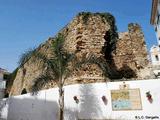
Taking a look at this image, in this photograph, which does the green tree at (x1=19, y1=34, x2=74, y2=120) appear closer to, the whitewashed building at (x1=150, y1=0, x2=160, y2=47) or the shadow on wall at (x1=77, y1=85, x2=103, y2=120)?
the shadow on wall at (x1=77, y1=85, x2=103, y2=120)

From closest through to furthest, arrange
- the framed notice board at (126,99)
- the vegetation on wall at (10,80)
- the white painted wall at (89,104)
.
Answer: the white painted wall at (89,104) < the framed notice board at (126,99) < the vegetation on wall at (10,80)

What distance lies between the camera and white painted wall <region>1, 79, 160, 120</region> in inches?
461

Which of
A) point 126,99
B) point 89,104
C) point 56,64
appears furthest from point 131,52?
point 56,64

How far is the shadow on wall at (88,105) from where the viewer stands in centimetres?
1287

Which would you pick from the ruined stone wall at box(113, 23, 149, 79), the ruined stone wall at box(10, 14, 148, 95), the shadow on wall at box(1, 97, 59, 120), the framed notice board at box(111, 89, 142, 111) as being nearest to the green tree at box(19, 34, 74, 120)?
the ruined stone wall at box(10, 14, 148, 95)

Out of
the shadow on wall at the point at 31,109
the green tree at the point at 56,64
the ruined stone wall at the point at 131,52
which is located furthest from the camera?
the ruined stone wall at the point at 131,52

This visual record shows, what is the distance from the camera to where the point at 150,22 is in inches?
1132

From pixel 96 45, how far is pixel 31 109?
6756 millimetres

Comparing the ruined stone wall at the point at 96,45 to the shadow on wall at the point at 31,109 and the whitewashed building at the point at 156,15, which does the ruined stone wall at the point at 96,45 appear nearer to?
the shadow on wall at the point at 31,109

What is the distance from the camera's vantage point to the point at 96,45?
1650 cm

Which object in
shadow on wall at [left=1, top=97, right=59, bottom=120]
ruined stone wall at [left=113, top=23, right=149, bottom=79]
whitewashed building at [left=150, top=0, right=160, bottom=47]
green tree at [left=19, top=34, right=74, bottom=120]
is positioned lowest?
shadow on wall at [left=1, top=97, right=59, bottom=120]

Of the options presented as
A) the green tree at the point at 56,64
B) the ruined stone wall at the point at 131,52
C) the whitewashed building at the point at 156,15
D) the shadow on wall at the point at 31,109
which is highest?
the whitewashed building at the point at 156,15

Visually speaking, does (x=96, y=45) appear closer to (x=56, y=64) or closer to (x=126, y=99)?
(x=56, y=64)

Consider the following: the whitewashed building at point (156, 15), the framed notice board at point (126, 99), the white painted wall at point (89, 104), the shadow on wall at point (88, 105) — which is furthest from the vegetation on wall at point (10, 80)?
the framed notice board at point (126, 99)
